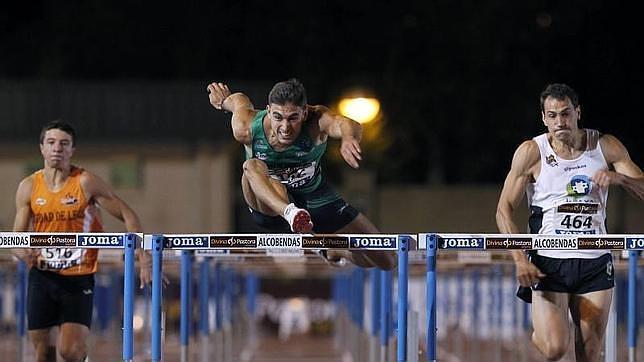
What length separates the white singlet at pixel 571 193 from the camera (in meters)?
8.09

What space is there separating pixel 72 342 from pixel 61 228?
725 mm

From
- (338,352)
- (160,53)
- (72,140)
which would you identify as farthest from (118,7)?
(72,140)

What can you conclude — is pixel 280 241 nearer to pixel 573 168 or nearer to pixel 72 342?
pixel 573 168

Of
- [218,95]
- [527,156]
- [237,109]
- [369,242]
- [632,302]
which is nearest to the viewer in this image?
[369,242]

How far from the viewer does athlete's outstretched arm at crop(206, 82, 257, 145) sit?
29.1ft

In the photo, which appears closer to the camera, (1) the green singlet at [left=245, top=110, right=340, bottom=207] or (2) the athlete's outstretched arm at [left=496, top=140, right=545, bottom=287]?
(2) the athlete's outstretched arm at [left=496, top=140, right=545, bottom=287]

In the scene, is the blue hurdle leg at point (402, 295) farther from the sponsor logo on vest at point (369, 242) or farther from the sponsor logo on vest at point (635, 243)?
the sponsor logo on vest at point (635, 243)

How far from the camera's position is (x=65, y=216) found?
9078 mm

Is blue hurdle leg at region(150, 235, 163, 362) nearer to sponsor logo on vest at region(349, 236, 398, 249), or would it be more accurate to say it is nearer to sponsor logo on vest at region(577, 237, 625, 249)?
sponsor logo on vest at region(349, 236, 398, 249)

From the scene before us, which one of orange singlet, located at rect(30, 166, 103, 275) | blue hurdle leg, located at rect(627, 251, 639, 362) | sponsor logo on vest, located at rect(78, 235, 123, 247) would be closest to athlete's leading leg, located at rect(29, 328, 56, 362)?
orange singlet, located at rect(30, 166, 103, 275)

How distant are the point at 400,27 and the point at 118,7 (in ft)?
28.3

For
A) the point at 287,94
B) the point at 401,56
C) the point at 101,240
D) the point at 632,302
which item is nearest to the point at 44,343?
the point at 101,240

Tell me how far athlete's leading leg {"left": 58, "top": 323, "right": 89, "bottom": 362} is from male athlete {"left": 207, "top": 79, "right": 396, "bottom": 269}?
1353 millimetres

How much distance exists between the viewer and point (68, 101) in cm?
3212
